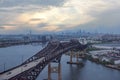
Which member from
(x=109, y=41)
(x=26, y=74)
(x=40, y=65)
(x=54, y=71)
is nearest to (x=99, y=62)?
(x=54, y=71)

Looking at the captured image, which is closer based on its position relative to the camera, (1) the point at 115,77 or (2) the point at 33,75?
(2) the point at 33,75

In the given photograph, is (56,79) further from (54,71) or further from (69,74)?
(69,74)

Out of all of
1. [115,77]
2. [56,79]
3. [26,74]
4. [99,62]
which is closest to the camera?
[26,74]

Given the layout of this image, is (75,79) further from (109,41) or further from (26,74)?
(109,41)

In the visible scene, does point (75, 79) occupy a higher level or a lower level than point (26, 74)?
lower

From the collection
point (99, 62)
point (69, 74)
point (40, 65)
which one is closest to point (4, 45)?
point (99, 62)

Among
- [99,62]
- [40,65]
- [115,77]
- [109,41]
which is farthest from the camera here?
[109,41]

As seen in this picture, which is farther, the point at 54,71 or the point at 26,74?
the point at 54,71

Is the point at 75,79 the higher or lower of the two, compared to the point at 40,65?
lower

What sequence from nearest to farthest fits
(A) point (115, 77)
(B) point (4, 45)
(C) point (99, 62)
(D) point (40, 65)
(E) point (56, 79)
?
(D) point (40, 65), (E) point (56, 79), (A) point (115, 77), (C) point (99, 62), (B) point (4, 45)
